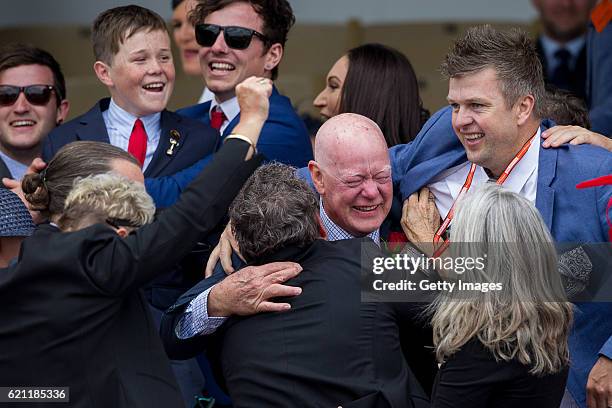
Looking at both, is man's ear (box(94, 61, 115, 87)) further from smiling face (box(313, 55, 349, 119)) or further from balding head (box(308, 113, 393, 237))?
balding head (box(308, 113, 393, 237))

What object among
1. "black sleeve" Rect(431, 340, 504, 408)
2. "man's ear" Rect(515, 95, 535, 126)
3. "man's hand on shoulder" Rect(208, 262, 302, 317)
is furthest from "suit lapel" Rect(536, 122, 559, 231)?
"man's hand on shoulder" Rect(208, 262, 302, 317)

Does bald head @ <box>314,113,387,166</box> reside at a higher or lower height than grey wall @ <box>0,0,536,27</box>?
lower

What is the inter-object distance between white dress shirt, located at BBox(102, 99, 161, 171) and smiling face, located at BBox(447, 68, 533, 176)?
3.98 ft

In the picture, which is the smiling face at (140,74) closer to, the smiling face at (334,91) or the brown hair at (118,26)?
the brown hair at (118,26)

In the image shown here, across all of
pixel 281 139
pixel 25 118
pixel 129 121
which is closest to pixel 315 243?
pixel 281 139

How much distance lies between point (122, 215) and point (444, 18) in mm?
4818

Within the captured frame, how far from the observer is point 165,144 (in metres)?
4.29

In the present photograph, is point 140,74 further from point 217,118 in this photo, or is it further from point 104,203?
point 104,203

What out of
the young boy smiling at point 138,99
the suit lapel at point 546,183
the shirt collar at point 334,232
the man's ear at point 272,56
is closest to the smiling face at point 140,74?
the young boy smiling at point 138,99

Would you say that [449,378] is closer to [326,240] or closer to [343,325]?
[343,325]

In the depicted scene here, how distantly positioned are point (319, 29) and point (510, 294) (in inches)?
184

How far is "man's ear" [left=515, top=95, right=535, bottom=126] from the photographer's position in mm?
3744

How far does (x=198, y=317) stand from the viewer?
3.47 m

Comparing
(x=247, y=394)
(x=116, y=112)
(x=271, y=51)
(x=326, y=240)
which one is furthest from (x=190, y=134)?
(x=247, y=394)
